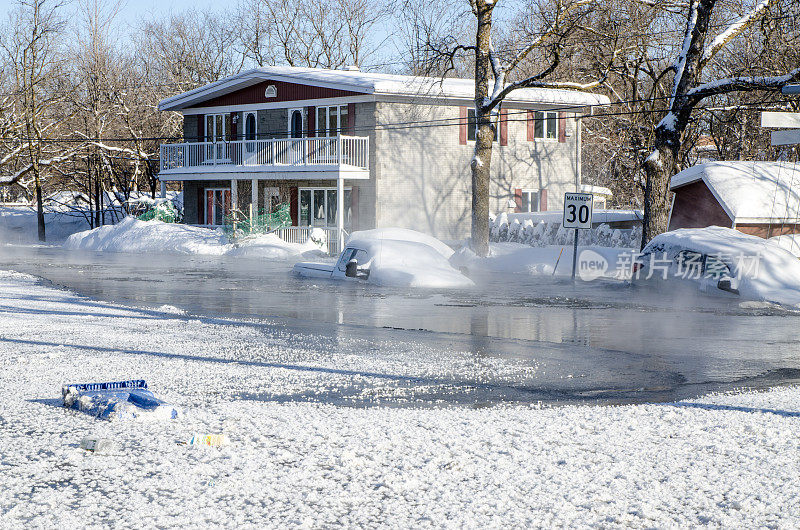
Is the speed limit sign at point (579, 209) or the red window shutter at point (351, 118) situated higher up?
the red window shutter at point (351, 118)

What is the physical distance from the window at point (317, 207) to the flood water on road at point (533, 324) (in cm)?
1194

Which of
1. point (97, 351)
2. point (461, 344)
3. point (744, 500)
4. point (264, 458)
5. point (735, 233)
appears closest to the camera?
point (744, 500)

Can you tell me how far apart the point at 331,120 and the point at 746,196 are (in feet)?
57.1

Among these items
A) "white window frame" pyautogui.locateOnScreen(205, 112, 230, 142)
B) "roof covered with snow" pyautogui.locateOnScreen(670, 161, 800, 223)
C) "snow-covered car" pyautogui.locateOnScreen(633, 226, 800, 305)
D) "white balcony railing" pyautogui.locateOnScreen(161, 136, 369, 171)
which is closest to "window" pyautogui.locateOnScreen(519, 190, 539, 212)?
"white balcony railing" pyautogui.locateOnScreen(161, 136, 369, 171)

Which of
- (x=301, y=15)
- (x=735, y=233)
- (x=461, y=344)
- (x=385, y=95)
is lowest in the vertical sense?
(x=461, y=344)

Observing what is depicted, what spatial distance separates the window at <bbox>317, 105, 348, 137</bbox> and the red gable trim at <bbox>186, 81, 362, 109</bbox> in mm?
588

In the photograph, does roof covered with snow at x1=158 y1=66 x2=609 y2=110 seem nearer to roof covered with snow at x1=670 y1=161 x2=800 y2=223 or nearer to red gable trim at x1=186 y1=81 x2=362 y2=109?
red gable trim at x1=186 y1=81 x2=362 y2=109

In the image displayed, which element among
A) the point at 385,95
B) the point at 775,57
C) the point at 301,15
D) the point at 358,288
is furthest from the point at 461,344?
the point at 301,15

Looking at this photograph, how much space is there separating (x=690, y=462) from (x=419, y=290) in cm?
1451

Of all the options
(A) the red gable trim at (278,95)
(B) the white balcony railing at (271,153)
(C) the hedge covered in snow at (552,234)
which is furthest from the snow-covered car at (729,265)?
(A) the red gable trim at (278,95)

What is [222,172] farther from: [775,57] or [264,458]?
[264,458]

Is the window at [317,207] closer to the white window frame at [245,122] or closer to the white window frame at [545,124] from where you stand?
the white window frame at [245,122]

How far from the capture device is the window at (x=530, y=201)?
129ft

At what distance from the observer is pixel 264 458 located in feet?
20.2
